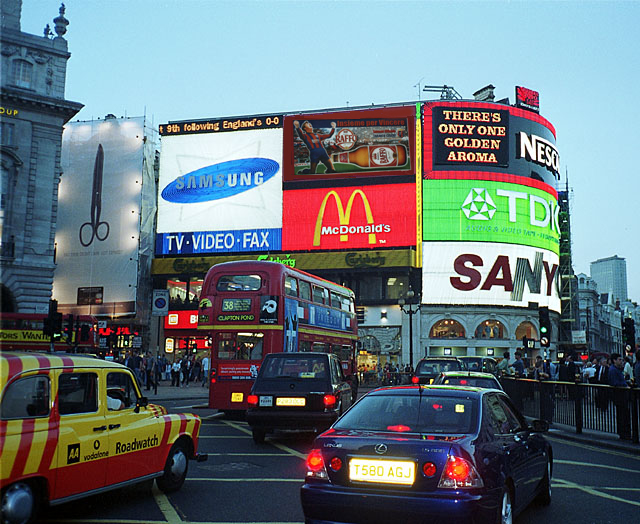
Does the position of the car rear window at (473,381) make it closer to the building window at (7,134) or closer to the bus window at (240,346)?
the bus window at (240,346)

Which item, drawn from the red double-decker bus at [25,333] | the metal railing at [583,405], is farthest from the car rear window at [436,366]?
the red double-decker bus at [25,333]

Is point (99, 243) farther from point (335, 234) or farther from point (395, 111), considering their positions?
point (395, 111)

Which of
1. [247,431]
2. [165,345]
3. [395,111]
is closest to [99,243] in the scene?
[165,345]

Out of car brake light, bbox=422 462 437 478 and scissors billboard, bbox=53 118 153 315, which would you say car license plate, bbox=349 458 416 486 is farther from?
scissors billboard, bbox=53 118 153 315

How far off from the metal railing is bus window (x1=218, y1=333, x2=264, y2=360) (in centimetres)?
771

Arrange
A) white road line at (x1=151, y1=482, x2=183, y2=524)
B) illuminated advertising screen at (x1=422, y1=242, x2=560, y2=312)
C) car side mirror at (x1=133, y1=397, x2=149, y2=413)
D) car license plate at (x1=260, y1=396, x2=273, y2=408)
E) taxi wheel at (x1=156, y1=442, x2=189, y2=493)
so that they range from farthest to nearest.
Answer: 1. illuminated advertising screen at (x1=422, y1=242, x2=560, y2=312)
2. car license plate at (x1=260, y1=396, x2=273, y2=408)
3. taxi wheel at (x1=156, y1=442, x2=189, y2=493)
4. car side mirror at (x1=133, y1=397, x2=149, y2=413)
5. white road line at (x1=151, y1=482, x2=183, y2=524)

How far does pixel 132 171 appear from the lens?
60875mm

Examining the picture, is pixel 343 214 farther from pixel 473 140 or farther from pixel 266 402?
pixel 266 402

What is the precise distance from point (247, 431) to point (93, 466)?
30.9 feet

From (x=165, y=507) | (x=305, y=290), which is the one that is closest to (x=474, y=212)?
(x=305, y=290)

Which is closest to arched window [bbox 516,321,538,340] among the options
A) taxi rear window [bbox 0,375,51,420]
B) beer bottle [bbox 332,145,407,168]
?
beer bottle [bbox 332,145,407,168]

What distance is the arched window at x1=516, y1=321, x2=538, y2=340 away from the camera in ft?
197

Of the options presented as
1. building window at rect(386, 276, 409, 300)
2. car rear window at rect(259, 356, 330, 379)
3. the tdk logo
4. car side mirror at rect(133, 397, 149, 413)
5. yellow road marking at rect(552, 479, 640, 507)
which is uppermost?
the tdk logo

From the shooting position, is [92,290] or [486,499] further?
[92,290]
